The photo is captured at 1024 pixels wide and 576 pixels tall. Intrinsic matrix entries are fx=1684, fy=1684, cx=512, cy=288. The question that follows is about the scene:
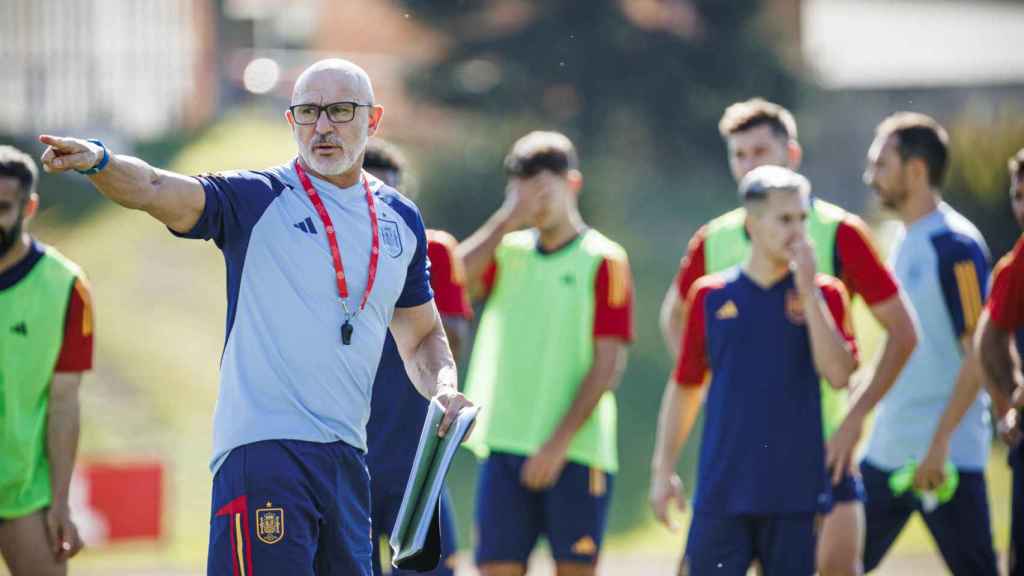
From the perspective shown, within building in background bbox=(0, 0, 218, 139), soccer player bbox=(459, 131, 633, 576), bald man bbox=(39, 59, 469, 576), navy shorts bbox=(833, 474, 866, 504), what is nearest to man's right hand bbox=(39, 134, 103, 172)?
bald man bbox=(39, 59, 469, 576)

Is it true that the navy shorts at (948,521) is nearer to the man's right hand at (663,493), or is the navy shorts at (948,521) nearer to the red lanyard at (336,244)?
the man's right hand at (663,493)

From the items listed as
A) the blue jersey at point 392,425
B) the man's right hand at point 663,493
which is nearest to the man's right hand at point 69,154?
the blue jersey at point 392,425

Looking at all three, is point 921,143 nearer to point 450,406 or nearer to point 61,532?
point 450,406

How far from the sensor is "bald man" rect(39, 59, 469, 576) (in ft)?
18.3

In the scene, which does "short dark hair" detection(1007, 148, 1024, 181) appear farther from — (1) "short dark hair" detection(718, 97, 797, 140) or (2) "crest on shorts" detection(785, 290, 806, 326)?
(2) "crest on shorts" detection(785, 290, 806, 326)

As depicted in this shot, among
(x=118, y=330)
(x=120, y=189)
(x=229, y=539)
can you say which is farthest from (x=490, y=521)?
(x=118, y=330)

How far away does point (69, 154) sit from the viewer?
4.96m

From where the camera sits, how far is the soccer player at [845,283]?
767 cm

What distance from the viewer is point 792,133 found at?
8562 mm

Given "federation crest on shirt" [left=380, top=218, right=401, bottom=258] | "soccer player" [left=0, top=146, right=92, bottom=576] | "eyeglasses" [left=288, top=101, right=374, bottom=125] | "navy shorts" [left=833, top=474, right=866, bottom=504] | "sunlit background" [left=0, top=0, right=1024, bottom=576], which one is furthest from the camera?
"sunlit background" [left=0, top=0, right=1024, bottom=576]

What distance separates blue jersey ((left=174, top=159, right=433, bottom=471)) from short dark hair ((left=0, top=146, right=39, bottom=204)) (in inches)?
91.9

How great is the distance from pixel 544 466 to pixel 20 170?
300 cm

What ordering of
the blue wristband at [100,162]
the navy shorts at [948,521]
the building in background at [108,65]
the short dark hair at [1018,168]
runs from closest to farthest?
the blue wristband at [100,162]
the short dark hair at [1018,168]
the navy shorts at [948,521]
the building in background at [108,65]

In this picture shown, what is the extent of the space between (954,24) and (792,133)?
1458 inches
